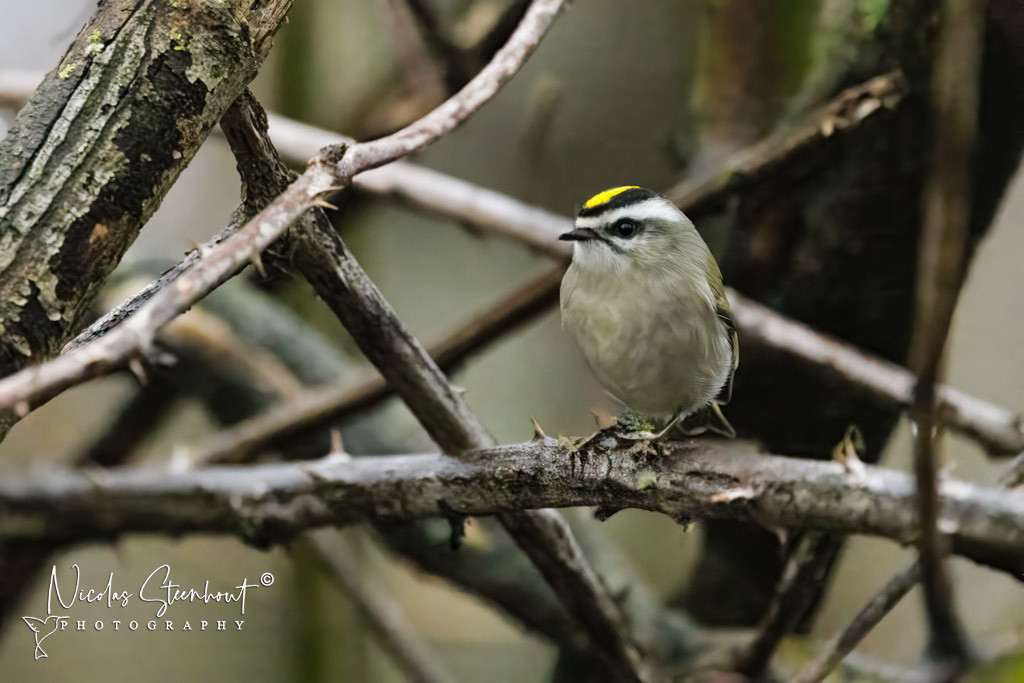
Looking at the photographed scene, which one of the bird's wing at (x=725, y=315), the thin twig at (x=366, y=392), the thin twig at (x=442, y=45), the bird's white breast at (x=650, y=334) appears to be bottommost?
the bird's white breast at (x=650, y=334)

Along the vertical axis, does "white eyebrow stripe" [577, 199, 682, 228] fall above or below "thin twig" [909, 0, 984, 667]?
above

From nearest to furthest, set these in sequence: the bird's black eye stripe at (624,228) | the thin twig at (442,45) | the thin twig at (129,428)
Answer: the bird's black eye stripe at (624,228)
the thin twig at (442,45)
the thin twig at (129,428)

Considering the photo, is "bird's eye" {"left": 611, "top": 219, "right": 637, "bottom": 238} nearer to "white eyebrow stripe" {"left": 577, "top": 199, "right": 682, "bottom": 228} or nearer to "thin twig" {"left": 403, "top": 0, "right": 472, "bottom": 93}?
"white eyebrow stripe" {"left": 577, "top": 199, "right": 682, "bottom": 228}

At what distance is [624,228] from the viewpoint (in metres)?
1.48

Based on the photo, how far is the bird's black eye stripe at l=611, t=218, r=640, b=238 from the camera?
58.1 inches

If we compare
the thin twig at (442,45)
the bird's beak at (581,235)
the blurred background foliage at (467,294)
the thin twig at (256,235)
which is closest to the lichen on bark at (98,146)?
the thin twig at (256,235)

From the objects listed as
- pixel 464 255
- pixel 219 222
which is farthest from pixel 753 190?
pixel 219 222

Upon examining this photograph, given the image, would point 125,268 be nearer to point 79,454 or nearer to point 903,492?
point 79,454

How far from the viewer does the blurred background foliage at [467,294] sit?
2.96m

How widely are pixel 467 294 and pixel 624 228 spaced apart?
2503mm

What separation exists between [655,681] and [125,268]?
204 centimetres

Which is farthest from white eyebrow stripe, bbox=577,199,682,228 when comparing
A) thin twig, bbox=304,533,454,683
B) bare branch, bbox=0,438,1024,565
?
thin twig, bbox=304,533,454,683

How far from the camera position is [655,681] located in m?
1.86

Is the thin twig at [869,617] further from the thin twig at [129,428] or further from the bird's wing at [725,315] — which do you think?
the thin twig at [129,428]
